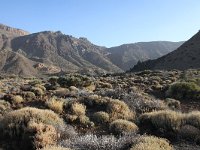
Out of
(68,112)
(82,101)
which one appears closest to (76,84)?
(82,101)

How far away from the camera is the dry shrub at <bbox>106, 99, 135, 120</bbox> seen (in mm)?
13157

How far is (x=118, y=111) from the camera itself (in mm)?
13828

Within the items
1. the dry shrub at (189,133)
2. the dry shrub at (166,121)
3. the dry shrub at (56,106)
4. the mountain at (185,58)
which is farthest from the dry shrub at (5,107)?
the mountain at (185,58)

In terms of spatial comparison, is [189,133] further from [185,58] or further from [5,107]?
[185,58]

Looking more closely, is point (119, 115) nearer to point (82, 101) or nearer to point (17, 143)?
point (82, 101)

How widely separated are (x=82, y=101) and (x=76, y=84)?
40.6ft

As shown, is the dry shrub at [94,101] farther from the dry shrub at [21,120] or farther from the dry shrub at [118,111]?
the dry shrub at [21,120]

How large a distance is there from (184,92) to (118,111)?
31.8ft

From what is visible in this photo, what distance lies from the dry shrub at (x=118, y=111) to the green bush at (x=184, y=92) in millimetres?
8251

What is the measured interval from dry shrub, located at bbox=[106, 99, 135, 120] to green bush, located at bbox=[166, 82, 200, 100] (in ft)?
27.1

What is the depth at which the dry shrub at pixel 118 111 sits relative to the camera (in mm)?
13157

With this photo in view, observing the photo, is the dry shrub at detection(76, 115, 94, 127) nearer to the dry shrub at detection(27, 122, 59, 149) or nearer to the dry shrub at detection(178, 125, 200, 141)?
the dry shrub at detection(27, 122, 59, 149)

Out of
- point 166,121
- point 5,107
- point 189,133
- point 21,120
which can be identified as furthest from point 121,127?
point 5,107

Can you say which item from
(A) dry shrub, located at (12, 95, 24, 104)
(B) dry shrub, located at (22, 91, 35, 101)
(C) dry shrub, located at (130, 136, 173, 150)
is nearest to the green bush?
(B) dry shrub, located at (22, 91, 35, 101)
